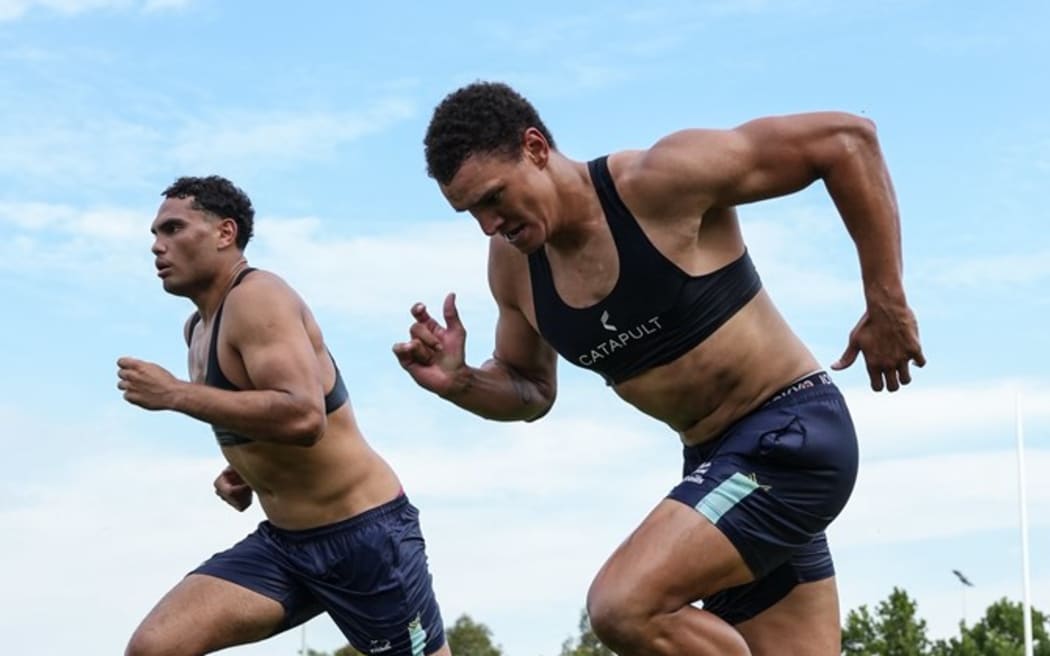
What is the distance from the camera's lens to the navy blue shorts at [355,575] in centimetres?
758

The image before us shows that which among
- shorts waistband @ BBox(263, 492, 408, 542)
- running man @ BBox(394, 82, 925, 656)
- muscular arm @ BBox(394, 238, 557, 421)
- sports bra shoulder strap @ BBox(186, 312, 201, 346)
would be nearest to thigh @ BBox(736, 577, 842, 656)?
running man @ BBox(394, 82, 925, 656)

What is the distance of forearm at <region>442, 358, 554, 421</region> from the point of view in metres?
6.25

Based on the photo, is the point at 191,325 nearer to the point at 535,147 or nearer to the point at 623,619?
the point at 535,147

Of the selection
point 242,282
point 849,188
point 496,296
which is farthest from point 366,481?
point 849,188

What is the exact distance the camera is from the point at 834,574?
20.2 feet

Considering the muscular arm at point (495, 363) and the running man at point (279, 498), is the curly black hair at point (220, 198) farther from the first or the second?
the muscular arm at point (495, 363)

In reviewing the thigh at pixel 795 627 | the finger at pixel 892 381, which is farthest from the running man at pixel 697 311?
the thigh at pixel 795 627

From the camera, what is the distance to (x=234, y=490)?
786 cm

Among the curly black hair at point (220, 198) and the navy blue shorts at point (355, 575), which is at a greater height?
the curly black hair at point (220, 198)

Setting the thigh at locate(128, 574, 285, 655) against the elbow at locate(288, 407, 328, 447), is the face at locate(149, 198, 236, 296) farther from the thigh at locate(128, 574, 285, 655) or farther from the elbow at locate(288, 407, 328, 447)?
the thigh at locate(128, 574, 285, 655)

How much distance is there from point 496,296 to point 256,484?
1.89 meters

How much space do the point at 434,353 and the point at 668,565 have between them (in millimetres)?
1419

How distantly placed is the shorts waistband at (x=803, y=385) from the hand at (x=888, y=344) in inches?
5.1

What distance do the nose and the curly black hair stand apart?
106 inches
